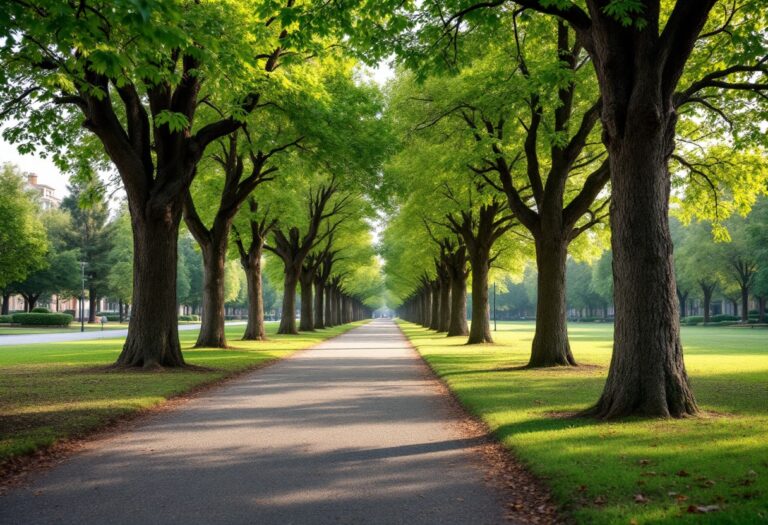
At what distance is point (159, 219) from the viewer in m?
15.5

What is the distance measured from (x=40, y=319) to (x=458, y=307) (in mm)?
39151

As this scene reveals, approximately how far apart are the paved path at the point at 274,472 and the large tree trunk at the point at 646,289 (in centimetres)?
258

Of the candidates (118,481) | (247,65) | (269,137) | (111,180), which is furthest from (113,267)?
(118,481)

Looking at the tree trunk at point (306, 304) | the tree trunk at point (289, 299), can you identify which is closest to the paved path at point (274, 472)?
the tree trunk at point (289, 299)

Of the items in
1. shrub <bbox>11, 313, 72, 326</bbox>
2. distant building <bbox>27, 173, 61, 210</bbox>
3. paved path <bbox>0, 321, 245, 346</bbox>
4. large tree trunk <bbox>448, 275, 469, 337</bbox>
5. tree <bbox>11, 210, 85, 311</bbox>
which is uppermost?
distant building <bbox>27, 173, 61, 210</bbox>

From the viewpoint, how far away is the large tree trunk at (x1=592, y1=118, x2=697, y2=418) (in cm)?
826

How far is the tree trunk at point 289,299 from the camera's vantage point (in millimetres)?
37719

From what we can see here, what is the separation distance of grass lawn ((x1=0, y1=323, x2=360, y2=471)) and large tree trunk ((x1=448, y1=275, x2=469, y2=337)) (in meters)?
17.7

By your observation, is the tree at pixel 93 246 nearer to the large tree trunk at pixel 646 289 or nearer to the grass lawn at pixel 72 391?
the grass lawn at pixel 72 391

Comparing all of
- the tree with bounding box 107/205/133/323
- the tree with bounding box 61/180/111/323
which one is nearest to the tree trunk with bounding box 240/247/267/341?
the tree with bounding box 107/205/133/323

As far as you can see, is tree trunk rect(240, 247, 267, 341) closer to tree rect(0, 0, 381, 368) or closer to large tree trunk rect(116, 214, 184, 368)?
tree rect(0, 0, 381, 368)

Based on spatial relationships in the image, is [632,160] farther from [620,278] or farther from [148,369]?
[148,369]

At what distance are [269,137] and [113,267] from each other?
5816cm

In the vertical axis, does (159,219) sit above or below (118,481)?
above
